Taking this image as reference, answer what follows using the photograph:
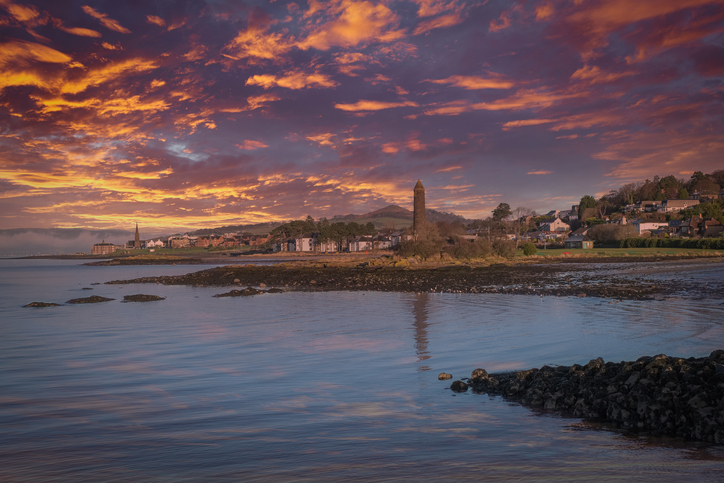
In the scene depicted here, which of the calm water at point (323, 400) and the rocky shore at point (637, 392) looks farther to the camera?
the rocky shore at point (637, 392)

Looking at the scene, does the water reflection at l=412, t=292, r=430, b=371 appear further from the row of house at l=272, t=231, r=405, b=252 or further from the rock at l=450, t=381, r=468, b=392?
the row of house at l=272, t=231, r=405, b=252

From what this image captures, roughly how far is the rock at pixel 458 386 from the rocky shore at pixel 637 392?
20 mm

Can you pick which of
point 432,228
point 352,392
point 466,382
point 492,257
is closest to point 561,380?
point 466,382

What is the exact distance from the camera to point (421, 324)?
19078 millimetres

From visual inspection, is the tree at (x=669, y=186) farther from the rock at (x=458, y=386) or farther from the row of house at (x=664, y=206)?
the rock at (x=458, y=386)

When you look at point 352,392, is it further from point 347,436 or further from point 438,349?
point 438,349

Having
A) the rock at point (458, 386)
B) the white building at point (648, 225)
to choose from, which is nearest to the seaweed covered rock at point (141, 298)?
the rock at point (458, 386)

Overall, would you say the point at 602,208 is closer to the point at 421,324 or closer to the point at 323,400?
the point at 421,324

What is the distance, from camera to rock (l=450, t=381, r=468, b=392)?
969cm

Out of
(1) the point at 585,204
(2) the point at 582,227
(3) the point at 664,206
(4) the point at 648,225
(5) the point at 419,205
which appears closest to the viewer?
(5) the point at 419,205

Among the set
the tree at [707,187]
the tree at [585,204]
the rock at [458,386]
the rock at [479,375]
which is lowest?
the rock at [458,386]

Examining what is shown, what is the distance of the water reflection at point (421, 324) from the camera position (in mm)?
13375

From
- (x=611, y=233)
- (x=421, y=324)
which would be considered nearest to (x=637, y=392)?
(x=421, y=324)

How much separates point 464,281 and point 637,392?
3092cm
